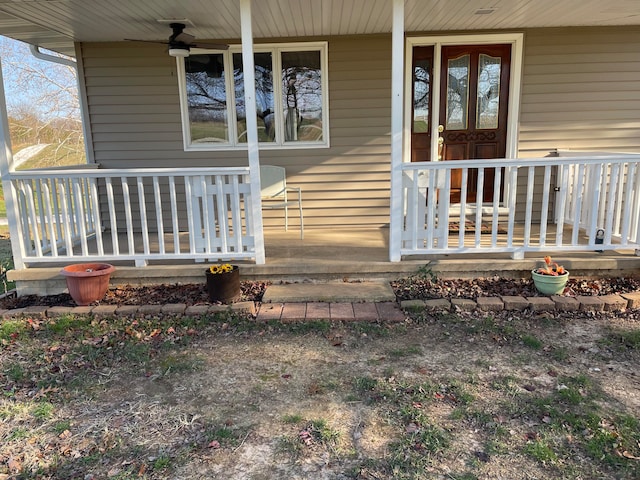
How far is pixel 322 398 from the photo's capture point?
2.29 metres

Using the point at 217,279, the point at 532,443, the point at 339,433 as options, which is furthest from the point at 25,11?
the point at 532,443

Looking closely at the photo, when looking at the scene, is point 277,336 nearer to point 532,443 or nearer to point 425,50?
point 532,443

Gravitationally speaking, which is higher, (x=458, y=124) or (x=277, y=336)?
(x=458, y=124)

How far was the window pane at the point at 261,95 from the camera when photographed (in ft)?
17.1

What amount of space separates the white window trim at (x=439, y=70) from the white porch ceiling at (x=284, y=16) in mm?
120

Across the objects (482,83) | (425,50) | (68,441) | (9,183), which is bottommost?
(68,441)

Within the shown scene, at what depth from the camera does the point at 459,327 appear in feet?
10.1

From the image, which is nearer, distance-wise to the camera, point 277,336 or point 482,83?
point 277,336

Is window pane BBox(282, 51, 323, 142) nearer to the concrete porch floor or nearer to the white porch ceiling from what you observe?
the white porch ceiling

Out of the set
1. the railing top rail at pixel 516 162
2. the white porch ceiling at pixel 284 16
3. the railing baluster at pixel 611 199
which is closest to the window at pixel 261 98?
the white porch ceiling at pixel 284 16

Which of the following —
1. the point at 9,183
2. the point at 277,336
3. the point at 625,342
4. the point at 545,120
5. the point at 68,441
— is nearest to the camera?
the point at 68,441

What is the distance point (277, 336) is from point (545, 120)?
3992 mm

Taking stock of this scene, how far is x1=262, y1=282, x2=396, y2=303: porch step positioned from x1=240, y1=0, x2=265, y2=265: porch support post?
375mm

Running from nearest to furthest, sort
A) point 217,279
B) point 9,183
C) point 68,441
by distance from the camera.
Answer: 1. point 68,441
2. point 217,279
3. point 9,183
